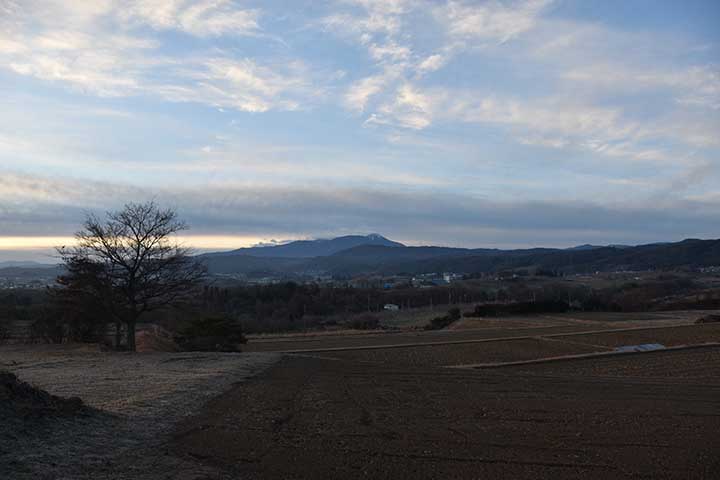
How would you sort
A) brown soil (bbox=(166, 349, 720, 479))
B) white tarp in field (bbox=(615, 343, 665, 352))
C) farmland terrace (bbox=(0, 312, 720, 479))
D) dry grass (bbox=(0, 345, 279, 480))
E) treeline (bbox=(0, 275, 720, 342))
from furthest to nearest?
treeline (bbox=(0, 275, 720, 342)) < white tarp in field (bbox=(615, 343, 665, 352)) < brown soil (bbox=(166, 349, 720, 479)) < farmland terrace (bbox=(0, 312, 720, 479)) < dry grass (bbox=(0, 345, 279, 480))

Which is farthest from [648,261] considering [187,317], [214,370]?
[214,370]

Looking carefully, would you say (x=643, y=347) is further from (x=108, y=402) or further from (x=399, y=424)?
(x=108, y=402)

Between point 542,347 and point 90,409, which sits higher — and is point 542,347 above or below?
below

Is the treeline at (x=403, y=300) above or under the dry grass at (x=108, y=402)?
under

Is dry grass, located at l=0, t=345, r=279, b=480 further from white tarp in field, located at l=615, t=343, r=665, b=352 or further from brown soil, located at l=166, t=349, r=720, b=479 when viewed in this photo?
white tarp in field, located at l=615, t=343, r=665, b=352

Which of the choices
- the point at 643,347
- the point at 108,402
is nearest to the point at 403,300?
the point at 643,347

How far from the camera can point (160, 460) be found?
339 inches

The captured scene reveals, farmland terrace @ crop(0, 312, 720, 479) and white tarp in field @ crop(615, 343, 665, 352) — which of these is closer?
farmland terrace @ crop(0, 312, 720, 479)

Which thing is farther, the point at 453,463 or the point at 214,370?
the point at 214,370

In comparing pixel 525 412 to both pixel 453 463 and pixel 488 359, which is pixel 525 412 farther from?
pixel 488 359

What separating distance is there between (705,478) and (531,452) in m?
2.42

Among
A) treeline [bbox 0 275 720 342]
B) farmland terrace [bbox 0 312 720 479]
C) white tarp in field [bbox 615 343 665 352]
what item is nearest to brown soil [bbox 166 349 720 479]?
farmland terrace [bbox 0 312 720 479]

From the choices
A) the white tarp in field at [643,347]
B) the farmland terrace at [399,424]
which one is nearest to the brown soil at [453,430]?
the farmland terrace at [399,424]

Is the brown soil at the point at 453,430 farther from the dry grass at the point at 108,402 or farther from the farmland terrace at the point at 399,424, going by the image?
the dry grass at the point at 108,402
